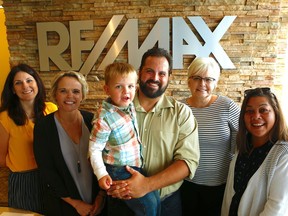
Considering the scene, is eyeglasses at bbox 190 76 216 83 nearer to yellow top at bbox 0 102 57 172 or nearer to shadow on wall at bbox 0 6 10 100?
yellow top at bbox 0 102 57 172

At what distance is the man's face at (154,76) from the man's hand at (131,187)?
0.48 m

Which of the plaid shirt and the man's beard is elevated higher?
the man's beard

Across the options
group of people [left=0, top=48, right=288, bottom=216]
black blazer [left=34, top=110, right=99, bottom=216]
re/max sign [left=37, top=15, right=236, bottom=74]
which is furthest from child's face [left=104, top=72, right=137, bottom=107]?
re/max sign [left=37, top=15, right=236, bottom=74]

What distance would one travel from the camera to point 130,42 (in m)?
3.32

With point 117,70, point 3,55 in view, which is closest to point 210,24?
point 117,70

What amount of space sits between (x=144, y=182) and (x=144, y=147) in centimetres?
20

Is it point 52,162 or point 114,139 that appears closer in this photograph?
point 114,139

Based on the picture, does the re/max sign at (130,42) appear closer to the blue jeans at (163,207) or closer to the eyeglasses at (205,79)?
the eyeglasses at (205,79)

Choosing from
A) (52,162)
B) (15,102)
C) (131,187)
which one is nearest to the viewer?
(131,187)

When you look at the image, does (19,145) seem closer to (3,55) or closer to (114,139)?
(114,139)

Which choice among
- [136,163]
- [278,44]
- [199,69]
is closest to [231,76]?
[278,44]

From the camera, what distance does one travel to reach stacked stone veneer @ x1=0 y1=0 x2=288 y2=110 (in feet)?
10.3

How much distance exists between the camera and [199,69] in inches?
69.0

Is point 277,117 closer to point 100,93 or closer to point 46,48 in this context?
point 100,93
